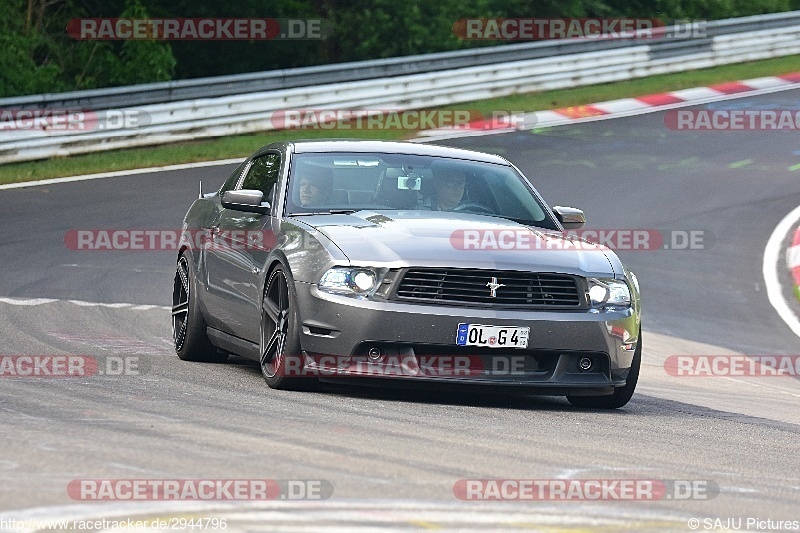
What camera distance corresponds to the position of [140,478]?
5.27 m

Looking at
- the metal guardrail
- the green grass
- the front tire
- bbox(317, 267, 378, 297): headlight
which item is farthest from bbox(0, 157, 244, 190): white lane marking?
bbox(317, 267, 378, 297): headlight

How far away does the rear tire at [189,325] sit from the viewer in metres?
9.87

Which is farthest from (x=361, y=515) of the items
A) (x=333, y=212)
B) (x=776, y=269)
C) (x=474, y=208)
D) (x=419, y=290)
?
(x=776, y=269)

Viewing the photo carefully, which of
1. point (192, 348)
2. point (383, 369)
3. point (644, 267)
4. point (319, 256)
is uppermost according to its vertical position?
Result: point (319, 256)

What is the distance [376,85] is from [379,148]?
48.3 ft

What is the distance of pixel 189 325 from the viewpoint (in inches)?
390

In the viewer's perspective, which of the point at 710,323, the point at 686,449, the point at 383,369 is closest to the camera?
the point at 686,449

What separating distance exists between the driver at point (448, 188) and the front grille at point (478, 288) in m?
1.14

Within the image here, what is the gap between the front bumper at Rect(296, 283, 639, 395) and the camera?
7.77 m

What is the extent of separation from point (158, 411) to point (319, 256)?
1.40m

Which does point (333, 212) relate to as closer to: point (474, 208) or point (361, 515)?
point (474, 208)

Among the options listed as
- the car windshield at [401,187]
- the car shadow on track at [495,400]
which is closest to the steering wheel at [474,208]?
the car windshield at [401,187]

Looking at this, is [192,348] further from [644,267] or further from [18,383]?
[644,267]

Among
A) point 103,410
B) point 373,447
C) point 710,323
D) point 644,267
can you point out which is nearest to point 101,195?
point 644,267
